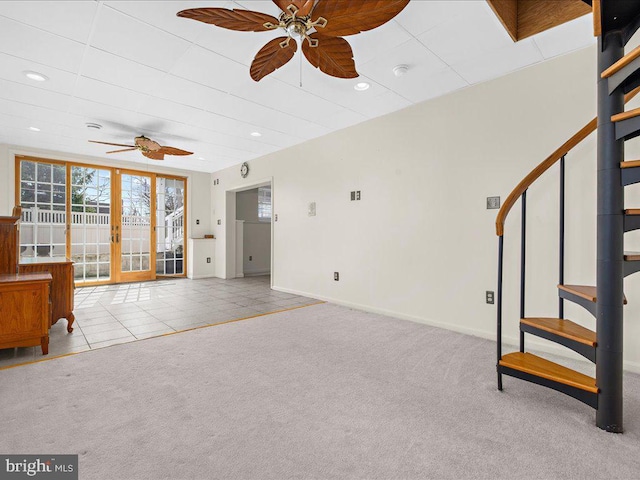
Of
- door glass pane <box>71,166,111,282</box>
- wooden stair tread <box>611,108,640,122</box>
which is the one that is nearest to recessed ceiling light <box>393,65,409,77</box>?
wooden stair tread <box>611,108,640,122</box>

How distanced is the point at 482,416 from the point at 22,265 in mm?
4086

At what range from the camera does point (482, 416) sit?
176cm

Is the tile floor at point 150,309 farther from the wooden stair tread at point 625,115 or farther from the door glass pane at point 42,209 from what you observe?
the wooden stair tread at point 625,115

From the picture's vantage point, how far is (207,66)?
110 inches

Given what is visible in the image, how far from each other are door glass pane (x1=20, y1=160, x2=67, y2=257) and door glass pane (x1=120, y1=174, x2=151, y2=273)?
0.98m

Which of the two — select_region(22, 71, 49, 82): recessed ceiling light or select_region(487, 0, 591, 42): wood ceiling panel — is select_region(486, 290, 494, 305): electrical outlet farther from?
select_region(22, 71, 49, 82): recessed ceiling light

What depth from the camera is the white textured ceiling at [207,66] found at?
7.16 feet

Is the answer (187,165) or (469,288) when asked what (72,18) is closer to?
(469,288)

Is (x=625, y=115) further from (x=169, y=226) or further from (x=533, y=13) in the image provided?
(x=169, y=226)

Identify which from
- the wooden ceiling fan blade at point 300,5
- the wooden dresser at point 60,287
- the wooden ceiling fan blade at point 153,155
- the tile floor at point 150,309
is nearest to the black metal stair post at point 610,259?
the wooden ceiling fan blade at point 300,5

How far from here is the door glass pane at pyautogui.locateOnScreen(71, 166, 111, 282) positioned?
600cm

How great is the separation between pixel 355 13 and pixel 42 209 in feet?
21.6

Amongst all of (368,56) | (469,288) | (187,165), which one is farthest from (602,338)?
(187,165)

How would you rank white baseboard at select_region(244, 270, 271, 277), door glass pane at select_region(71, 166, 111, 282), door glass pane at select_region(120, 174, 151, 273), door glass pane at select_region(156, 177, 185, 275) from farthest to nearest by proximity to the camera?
white baseboard at select_region(244, 270, 271, 277) < door glass pane at select_region(156, 177, 185, 275) < door glass pane at select_region(120, 174, 151, 273) < door glass pane at select_region(71, 166, 111, 282)
